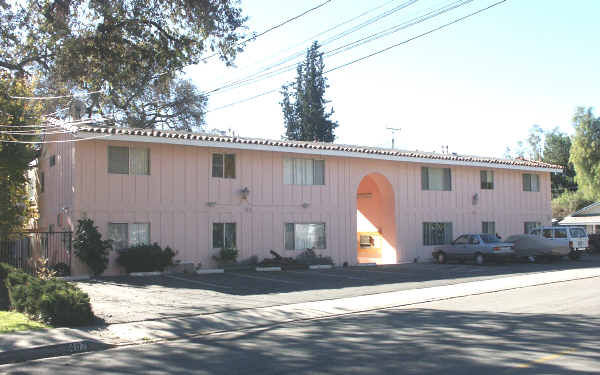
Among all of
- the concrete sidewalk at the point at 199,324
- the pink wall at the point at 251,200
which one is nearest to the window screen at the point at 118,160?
the pink wall at the point at 251,200

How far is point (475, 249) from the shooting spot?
28.0 m

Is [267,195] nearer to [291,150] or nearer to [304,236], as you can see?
[291,150]

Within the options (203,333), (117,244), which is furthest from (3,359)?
(117,244)

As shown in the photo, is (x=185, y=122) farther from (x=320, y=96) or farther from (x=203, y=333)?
(x=203, y=333)

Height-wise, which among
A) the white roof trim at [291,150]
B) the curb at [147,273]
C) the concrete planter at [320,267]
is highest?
the white roof trim at [291,150]

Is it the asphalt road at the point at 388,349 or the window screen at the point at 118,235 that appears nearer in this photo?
the asphalt road at the point at 388,349

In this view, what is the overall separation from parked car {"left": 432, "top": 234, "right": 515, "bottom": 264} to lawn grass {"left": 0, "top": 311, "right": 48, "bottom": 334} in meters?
21.5

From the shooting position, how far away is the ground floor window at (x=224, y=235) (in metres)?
24.0

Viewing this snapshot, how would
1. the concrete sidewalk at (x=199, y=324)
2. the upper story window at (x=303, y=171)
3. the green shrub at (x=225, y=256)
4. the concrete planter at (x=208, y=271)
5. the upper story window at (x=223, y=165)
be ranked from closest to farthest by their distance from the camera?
the concrete sidewalk at (x=199, y=324) < the concrete planter at (x=208, y=271) < the green shrub at (x=225, y=256) < the upper story window at (x=223, y=165) < the upper story window at (x=303, y=171)

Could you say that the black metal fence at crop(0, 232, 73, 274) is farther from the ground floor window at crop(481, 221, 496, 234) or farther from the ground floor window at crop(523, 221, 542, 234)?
the ground floor window at crop(523, 221, 542, 234)

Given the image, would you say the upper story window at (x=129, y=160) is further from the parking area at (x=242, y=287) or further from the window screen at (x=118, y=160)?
the parking area at (x=242, y=287)

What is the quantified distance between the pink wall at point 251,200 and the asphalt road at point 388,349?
1232 cm

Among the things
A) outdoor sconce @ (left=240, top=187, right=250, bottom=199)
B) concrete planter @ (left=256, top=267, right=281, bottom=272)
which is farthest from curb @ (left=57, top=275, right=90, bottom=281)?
outdoor sconce @ (left=240, top=187, right=250, bottom=199)

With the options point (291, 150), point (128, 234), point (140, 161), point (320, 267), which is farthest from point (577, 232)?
point (128, 234)
